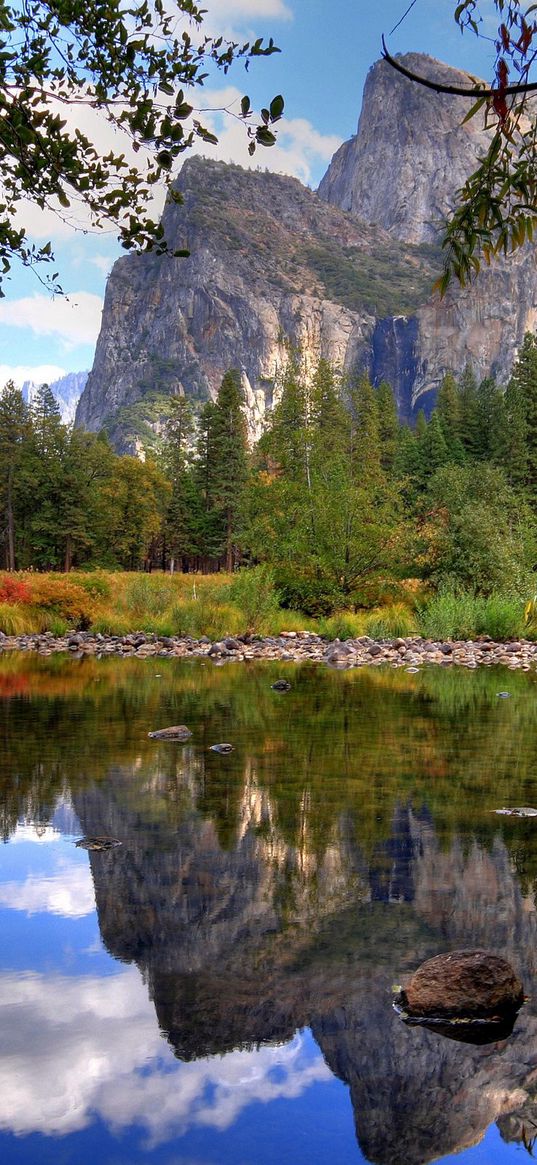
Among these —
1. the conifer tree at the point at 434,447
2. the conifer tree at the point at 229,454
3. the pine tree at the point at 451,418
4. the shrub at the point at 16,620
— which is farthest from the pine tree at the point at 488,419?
the shrub at the point at 16,620

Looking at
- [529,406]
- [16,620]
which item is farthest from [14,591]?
[529,406]

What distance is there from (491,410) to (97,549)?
34.9 m

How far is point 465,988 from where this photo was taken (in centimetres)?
355

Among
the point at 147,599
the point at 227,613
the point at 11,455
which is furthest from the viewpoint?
the point at 11,455

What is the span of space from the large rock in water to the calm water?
0.10 m

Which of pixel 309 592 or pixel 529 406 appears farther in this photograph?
pixel 529 406

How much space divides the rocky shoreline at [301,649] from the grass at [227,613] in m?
0.58

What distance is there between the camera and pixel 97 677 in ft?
53.9

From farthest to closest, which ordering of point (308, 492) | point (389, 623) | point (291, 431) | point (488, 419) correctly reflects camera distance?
1. point (488, 419)
2. point (291, 431)
3. point (308, 492)
4. point (389, 623)

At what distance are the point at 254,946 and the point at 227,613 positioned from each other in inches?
864

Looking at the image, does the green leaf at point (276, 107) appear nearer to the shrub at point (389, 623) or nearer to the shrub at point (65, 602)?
the shrub at point (389, 623)

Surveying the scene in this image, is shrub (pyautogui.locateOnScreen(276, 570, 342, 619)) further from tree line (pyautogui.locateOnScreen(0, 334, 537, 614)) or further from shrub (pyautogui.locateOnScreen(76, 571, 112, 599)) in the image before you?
shrub (pyautogui.locateOnScreen(76, 571, 112, 599))

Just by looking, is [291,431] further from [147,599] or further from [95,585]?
[95,585]

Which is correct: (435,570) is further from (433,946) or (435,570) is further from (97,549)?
(97,549)
